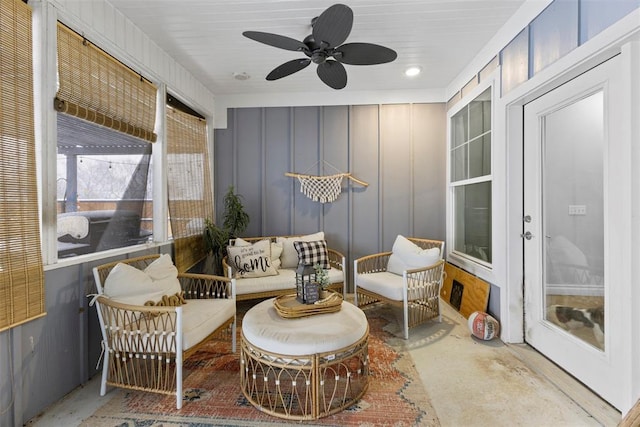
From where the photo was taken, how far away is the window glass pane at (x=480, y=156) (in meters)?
2.97

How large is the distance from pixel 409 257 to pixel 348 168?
1455mm

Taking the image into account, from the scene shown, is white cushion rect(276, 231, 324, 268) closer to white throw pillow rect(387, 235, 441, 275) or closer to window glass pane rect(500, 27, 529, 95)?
white throw pillow rect(387, 235, 441, 275)

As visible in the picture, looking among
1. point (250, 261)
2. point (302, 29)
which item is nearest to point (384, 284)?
point (250, 261)

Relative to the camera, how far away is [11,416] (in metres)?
1.59

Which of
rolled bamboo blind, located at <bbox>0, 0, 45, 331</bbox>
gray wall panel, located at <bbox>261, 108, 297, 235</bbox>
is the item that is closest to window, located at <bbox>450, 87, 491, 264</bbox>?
gray wall panel, located at <bbox>261, 108, 297, 235</bbox>

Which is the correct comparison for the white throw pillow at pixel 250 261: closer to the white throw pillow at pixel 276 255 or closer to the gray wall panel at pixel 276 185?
the white throw pillow at pixel 276 255

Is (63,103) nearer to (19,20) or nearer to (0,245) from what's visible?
(19,20)

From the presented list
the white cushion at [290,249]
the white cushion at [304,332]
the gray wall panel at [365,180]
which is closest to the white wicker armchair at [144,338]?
the white cushion at [304,332]

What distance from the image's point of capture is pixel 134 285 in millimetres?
2002

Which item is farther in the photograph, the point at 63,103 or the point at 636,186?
the point at 63,103

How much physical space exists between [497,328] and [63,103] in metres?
3.63

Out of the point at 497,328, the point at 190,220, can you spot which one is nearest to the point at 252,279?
the point at 190,220

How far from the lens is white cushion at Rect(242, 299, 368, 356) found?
1.72 m

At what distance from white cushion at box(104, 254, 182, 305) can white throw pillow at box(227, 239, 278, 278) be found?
1.02m
